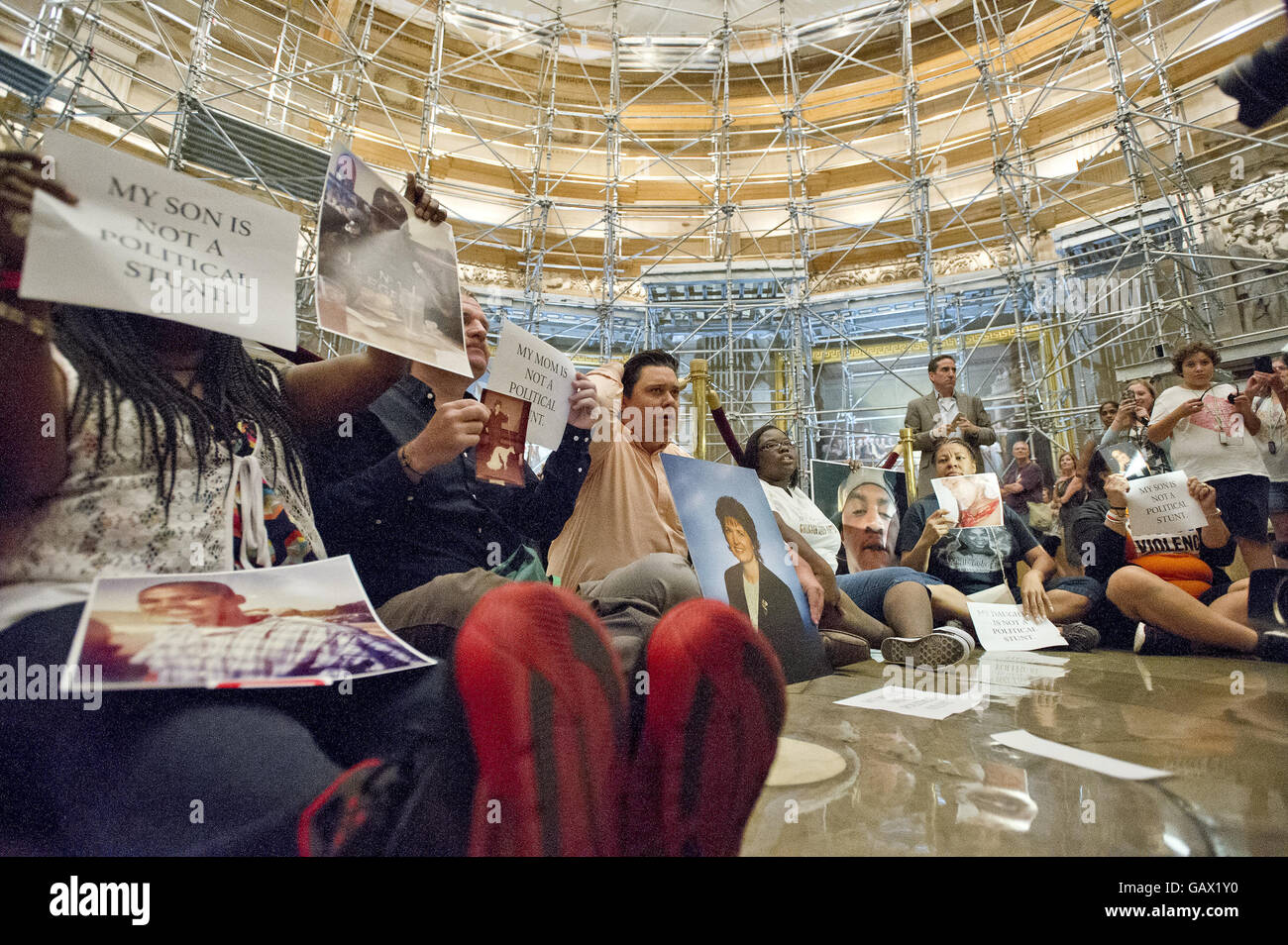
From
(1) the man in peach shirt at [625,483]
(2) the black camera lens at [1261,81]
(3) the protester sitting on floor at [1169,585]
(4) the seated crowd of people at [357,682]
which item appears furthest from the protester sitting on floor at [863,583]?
(2) the black camera lens at [1261,81]

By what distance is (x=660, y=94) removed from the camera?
766cm

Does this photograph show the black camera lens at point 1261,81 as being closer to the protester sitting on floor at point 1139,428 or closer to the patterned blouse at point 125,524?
the patterned blouse at point 125,524

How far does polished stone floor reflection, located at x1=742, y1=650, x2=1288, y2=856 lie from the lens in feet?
2.27

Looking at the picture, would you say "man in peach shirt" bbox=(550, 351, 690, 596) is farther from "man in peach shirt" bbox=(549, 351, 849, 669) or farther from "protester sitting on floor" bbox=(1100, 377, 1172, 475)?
"protester sitting on floor" bbox=(1100, 377, 1172, 475)

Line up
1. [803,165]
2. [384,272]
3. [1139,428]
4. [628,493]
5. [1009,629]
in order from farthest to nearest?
1. [803,165]
2. [1139,428]
3. [1009,629]
4. [628,493]
5. [384,272]

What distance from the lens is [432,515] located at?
96 centimetres

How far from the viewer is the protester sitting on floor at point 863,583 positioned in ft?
6.26

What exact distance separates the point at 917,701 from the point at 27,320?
5.26ft

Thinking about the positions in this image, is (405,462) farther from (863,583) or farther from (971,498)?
(971,498)

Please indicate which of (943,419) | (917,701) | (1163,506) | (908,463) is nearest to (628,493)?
(917,701)

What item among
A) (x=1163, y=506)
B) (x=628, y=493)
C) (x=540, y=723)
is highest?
(x=628, y=493)

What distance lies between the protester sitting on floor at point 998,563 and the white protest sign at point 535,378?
1884mm

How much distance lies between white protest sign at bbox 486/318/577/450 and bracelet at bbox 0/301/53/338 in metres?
0.55
